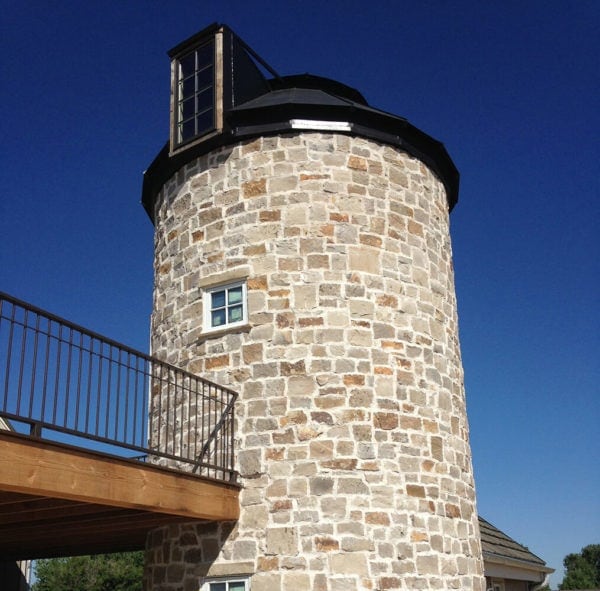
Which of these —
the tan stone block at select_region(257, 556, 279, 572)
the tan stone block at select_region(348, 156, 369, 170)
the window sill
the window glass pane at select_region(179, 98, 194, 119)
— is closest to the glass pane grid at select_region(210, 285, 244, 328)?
the window sill

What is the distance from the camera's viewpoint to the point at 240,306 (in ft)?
34.0

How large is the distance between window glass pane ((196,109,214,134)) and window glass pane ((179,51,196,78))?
0.92 m

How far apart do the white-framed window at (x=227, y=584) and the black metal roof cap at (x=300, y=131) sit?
5670 millimetres

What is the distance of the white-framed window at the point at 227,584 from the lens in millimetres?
9172

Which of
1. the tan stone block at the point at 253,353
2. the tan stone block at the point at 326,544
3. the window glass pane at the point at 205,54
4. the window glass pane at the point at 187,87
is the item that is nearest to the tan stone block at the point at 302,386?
the tan stone block at the point at 253,353

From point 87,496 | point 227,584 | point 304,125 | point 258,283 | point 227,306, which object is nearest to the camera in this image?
point 87,496

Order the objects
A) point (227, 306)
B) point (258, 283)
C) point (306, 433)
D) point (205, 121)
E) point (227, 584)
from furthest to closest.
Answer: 1. point (205, 121)
2. point (227, 306)
3. point (258, 283)
4. point (306, 433)
5. point (227, 584)

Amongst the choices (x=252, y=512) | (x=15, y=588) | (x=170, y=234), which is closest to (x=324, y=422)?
(x=252, y=512)

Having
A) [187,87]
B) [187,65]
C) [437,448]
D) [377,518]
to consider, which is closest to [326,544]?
[377,518]

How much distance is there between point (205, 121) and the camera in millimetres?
11383

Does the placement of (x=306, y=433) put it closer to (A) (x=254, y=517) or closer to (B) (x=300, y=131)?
(A) (x=254, y=517)

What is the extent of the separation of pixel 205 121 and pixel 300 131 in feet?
4.99

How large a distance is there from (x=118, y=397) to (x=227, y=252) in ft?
10.2

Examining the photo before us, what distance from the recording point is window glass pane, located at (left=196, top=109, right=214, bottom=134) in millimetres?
11281
